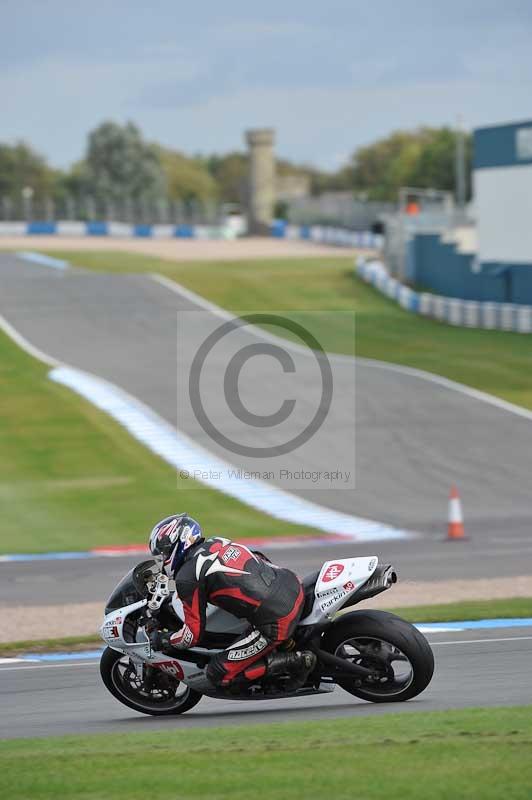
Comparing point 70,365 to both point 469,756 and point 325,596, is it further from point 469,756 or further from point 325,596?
point 469,756

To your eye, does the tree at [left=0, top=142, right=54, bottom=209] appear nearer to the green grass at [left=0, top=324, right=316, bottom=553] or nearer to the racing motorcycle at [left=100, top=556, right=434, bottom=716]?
the green grass at [left=0, top=324, right=316, bottom=553]

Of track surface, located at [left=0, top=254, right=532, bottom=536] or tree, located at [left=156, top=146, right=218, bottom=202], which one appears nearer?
track surface, located at [left=0, top=254, right=532, bottom=536]

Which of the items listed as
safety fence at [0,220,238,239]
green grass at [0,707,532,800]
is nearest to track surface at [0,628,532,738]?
green grass at [0,707,532,800]

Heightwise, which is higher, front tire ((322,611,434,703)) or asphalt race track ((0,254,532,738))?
front tire ((322,611,434,703))

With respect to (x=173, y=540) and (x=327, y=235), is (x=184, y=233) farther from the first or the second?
(x=173, y=540)

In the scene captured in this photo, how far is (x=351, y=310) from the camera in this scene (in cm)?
4600

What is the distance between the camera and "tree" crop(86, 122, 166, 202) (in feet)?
A: 442

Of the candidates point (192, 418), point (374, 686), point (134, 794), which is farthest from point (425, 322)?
point (134, 794)

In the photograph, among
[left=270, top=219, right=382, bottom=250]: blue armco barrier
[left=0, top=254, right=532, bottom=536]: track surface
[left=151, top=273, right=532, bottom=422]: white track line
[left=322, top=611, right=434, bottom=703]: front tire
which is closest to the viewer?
[left=322, top=611, right=434, bottom=703]: front tire

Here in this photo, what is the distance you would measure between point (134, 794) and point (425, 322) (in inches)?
1522

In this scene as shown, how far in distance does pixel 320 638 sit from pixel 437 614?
498 centimetres

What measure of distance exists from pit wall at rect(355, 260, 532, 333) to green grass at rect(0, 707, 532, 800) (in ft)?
113

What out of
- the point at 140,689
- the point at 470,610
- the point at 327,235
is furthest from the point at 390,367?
the point at 327,235

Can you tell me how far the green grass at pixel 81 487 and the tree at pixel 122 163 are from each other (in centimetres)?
10660
